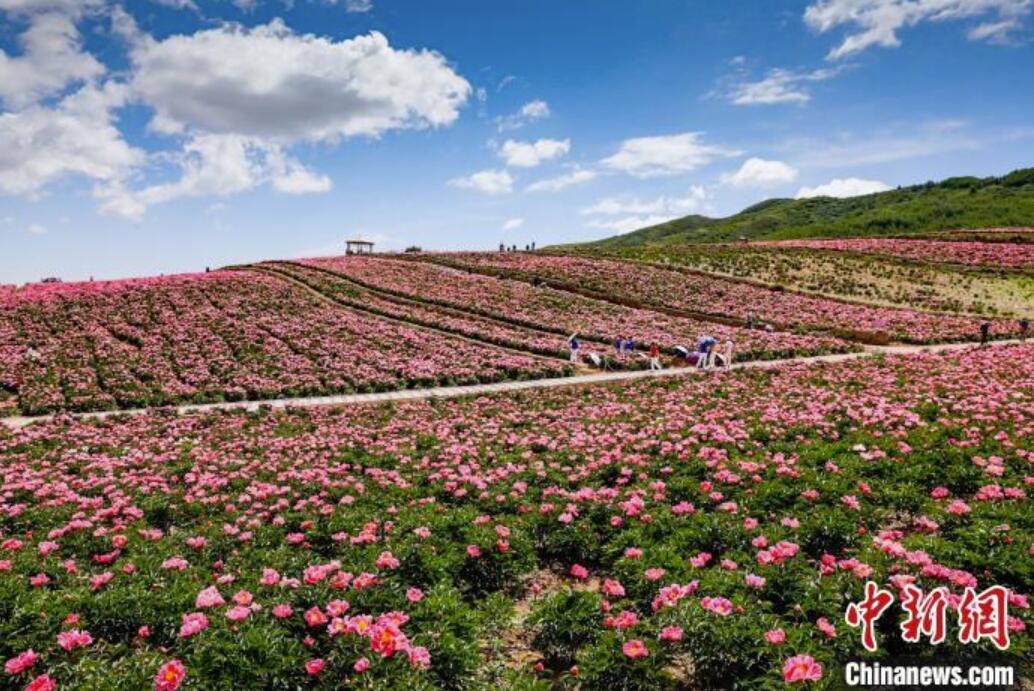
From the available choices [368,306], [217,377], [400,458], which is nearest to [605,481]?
[400,458]

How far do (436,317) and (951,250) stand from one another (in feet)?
173

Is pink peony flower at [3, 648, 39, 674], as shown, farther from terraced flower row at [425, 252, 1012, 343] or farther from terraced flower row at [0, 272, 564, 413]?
terraced flower row at [425, 252, 1012, 343]

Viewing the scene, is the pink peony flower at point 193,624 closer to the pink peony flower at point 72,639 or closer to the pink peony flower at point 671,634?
the pink peony flower at point 72,639

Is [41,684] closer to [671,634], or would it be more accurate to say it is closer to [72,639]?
[72,639]

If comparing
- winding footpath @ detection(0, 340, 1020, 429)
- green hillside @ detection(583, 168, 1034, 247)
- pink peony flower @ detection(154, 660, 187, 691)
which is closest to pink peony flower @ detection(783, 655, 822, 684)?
pink peony flower @ detection(154, 660, 187, 691)

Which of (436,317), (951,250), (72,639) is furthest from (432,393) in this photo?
(951,250)

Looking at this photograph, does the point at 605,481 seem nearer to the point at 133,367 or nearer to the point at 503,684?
the point at 503,684

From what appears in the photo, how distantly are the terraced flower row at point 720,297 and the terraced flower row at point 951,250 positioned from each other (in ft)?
68.4

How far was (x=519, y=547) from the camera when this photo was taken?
349 inches

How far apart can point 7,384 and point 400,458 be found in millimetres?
20972

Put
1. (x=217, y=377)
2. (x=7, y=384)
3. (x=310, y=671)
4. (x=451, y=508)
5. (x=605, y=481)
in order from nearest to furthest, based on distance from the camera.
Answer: (x=310, y=671) → (x=451, y=508) → (x=605, y=481) → (x=7, y=384) → (x=217, y=377)

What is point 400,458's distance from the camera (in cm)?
1357

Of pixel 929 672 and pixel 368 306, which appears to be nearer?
pixel 929 672

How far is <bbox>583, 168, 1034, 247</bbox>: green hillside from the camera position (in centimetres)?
11006
